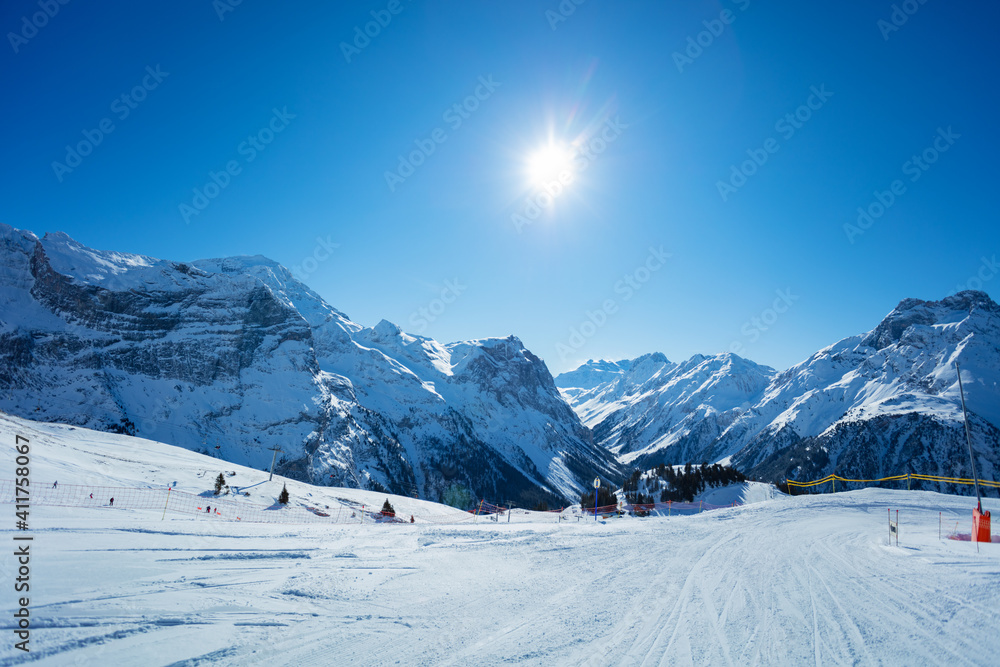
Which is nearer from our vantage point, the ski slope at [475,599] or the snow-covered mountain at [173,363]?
the ski slope at [475,599]

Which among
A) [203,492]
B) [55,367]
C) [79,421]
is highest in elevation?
[55,367]

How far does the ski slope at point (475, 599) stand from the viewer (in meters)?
6.76

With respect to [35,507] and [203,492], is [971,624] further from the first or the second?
[203,492]

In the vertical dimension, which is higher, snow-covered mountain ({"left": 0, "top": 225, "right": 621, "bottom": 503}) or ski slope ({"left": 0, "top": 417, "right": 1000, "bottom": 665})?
snow-covered mountain ({"left": 0, "top": 225, "right": 621, "bottom": 503})

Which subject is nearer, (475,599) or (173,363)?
(475,599)

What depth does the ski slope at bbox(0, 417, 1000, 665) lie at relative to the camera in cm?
676

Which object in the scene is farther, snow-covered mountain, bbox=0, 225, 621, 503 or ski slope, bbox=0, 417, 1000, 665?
snow-covered mountain, bbox=0, 225, 621, 503

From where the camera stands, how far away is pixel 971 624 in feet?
27.8

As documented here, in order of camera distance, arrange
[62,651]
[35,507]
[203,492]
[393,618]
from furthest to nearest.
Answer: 1. [203,492]
2. [35,507]
3. [393,618]
4. [62,651]

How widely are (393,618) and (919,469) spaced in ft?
750

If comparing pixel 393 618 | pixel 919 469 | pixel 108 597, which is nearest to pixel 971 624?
pixel 393 618

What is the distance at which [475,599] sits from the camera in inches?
383

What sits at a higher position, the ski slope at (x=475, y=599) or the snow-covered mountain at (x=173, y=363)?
the snow-covered mountain at (x=173, y=363)

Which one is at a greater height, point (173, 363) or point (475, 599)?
point (173, 363)
